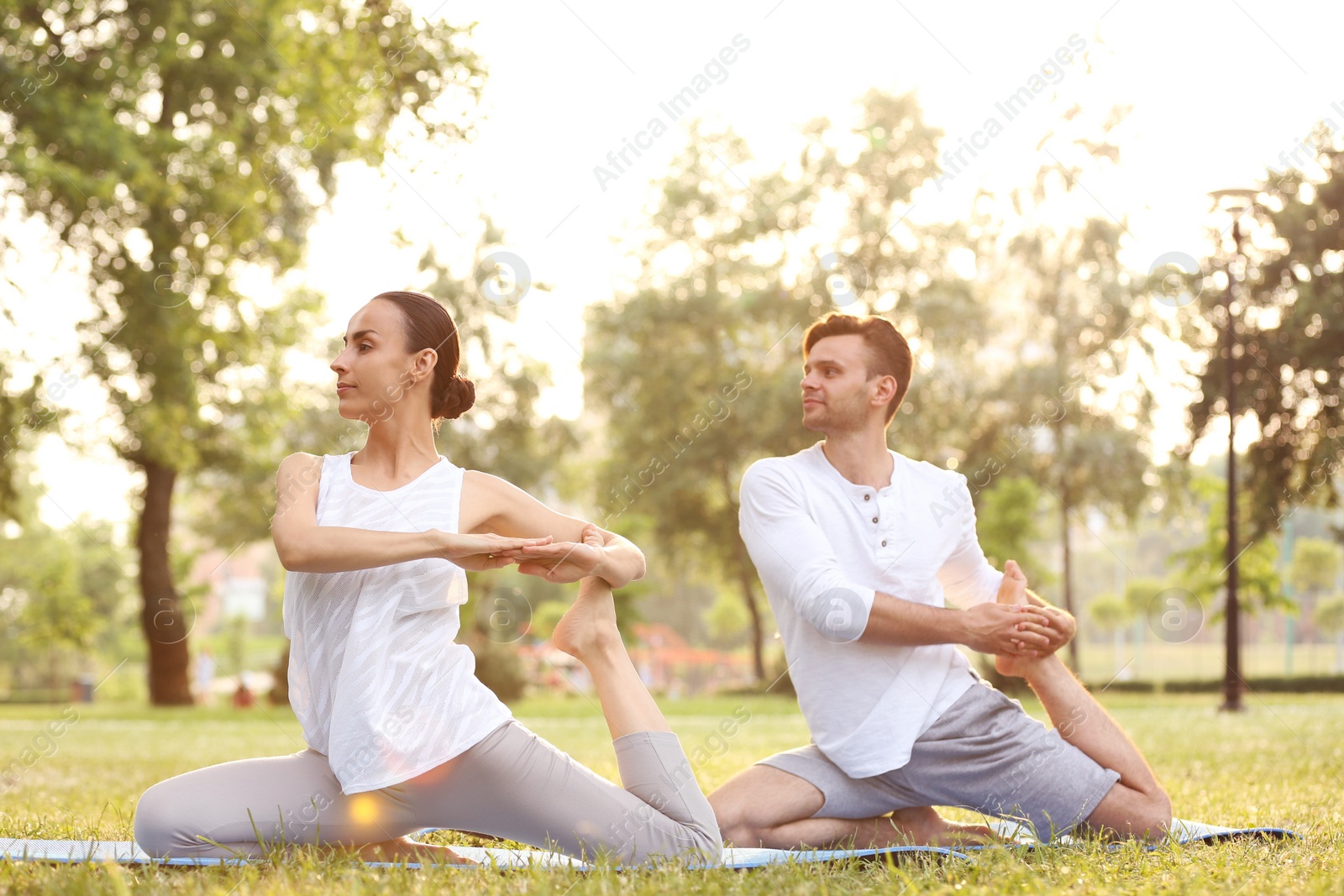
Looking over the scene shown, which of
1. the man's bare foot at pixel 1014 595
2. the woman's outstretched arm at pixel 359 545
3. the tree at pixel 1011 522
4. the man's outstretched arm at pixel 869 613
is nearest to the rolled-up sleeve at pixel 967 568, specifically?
the man's bare foot at pixel 1014 595

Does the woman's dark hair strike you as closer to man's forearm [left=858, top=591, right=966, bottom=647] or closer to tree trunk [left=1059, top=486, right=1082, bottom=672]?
man's forearm [left=858, top=591, right=966, bottom=647]

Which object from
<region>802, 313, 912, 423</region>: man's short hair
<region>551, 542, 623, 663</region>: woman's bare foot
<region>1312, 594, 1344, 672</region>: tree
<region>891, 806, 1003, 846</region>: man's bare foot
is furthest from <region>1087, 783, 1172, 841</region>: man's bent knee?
<region>1312, 594, 1344, 672</region>: tree

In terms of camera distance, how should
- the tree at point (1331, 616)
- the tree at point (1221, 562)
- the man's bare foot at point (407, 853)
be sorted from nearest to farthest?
1. the man's bare foot at point (407, 853)
2. the tree at point (1221, 562)
3. the tree at point (1331, 616)

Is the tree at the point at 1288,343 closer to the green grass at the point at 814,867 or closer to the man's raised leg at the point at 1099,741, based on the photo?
the green grass at the point at 814,867

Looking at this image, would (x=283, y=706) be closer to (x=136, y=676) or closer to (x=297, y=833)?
(x=297, y=833)

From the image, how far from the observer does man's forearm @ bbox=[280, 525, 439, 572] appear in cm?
349

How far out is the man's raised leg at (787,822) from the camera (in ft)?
13.9

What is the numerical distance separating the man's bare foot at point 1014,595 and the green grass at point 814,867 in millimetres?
679

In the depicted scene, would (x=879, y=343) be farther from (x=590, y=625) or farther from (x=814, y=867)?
(x=814, y=867)

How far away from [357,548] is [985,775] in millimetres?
2371

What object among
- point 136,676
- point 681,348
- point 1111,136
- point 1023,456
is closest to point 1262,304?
point 1111,136

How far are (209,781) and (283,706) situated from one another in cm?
2431

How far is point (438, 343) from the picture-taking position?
3955 millimetres

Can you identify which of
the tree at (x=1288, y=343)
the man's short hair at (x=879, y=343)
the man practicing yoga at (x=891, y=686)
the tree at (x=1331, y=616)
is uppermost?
the tree at (x=1288, y=343)
